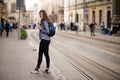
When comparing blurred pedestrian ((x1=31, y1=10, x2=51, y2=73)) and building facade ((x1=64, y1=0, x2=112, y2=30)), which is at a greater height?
building facade ((x1=64, y1=0, x2=112, y2=30))

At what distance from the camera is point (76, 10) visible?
70.2 metres

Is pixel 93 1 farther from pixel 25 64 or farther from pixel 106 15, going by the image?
pixel 25 64

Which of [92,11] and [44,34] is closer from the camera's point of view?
[44,34]

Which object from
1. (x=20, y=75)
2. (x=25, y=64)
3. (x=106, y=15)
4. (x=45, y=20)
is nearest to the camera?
(x=20, y=75)

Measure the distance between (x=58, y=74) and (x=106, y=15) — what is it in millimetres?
38461

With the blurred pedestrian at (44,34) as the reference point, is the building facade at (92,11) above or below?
above

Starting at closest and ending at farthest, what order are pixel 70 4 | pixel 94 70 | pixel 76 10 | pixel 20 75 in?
pixel 20 75
pixel 94 70
pixel 76 10
pixel 70 4

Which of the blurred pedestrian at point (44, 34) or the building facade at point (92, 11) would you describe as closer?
the blurred pedestrian at point (44, 34)

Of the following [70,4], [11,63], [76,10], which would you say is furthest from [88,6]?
[11,63]

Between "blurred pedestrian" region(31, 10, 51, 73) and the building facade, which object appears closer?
"blurred pedestrian" region(31, 10, 51, 73)

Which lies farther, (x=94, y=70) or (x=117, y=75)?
(x=94, y=70)

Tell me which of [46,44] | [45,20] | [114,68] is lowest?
[114,68]

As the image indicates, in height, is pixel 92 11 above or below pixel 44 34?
above

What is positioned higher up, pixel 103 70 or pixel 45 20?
pixel 45 20
